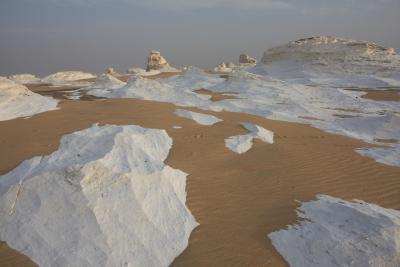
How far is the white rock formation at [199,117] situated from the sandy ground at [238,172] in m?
0.39

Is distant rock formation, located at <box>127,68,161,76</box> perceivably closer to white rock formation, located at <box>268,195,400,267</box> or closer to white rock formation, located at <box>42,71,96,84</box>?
white rock formation, located at <box>42,71,96,84</box>

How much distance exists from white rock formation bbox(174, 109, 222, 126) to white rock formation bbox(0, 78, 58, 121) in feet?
14.4

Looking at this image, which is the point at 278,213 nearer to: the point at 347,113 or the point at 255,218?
the point at 255,218

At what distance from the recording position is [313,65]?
27609 mm

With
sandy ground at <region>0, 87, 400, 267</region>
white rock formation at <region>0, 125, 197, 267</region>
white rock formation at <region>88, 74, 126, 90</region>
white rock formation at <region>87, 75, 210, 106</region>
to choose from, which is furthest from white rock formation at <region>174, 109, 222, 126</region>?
white rock formation at <region>88, 74, 126, 90</region>

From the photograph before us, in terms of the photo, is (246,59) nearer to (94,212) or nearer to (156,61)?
(156,61)

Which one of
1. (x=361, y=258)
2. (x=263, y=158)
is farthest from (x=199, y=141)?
(x=361, y=258)

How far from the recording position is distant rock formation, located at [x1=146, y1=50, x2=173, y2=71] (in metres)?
45.2

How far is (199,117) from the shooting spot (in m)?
11.1

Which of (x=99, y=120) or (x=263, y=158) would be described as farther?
(x=99, y=120)

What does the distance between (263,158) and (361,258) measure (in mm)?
3786

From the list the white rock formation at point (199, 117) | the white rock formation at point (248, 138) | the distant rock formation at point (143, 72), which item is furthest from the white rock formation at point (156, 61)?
the white rock formation at point (248, 138)

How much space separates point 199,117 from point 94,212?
7039 millimetres

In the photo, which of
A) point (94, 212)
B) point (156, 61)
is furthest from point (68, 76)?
point (94, 212)
